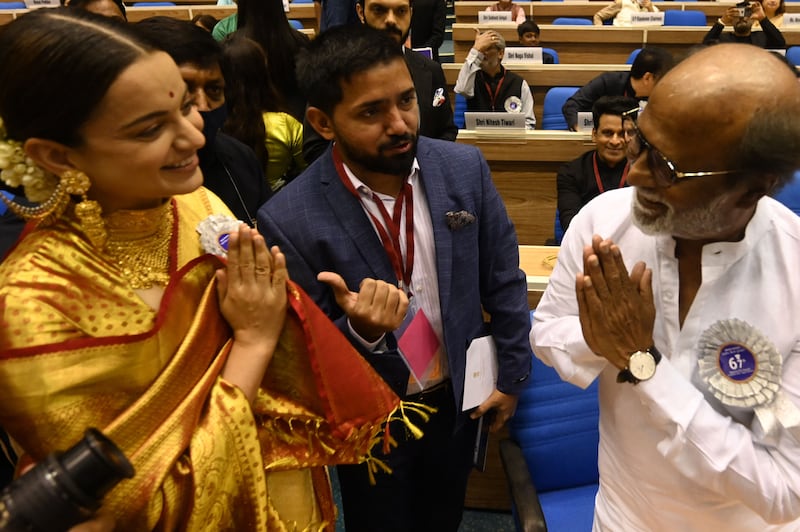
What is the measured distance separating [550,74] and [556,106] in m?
0.38

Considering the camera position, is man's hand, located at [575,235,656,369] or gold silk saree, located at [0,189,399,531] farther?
man's hand, located at [575,235,656,369]

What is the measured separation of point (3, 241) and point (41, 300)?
0.59 m

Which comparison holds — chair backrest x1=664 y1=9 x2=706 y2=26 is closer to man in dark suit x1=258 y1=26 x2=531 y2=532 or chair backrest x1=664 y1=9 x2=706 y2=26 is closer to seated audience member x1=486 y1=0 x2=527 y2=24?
seated audience member x1=486 y1=0 x2=527 y2=24

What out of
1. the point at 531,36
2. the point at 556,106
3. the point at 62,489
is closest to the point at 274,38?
the point at 62,489

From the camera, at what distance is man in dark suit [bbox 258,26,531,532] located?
4.04 feet

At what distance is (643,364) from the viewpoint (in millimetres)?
898

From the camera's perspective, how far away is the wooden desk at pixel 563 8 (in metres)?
6.50

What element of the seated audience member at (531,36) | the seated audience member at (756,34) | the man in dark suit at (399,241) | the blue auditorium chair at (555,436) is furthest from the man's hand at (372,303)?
the seated audience member at (756,34)

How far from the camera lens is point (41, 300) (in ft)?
2.40

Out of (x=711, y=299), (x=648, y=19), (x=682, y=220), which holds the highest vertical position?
(x=682, y=220)

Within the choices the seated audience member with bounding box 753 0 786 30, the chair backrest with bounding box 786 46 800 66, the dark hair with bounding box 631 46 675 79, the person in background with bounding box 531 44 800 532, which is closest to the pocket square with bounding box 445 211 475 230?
the person in background with bounding box 531 44 800 532

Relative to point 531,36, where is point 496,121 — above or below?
below

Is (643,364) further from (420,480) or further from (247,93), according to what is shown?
(247,93)

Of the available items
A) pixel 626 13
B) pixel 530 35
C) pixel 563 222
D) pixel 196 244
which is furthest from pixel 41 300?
pixel 626 13
